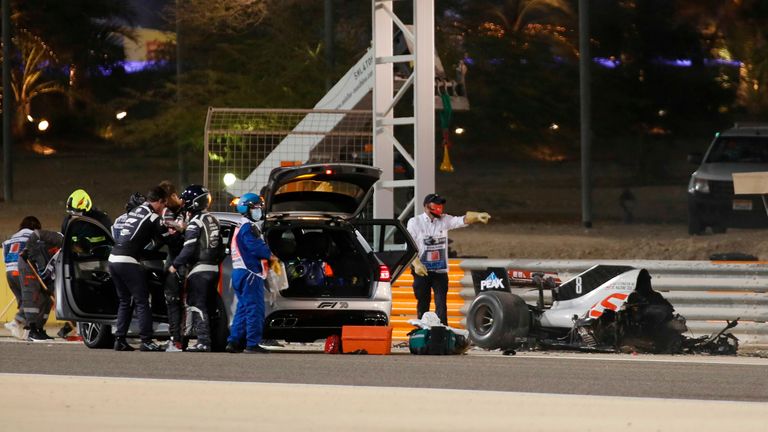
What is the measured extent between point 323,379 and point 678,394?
2723 millimetres

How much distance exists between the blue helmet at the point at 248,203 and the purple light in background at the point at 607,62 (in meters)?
34.3

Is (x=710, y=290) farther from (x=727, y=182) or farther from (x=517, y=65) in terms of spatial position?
(x=517, y=65)

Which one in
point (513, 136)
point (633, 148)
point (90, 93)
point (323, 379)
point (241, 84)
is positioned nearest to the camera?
point (323, 379)

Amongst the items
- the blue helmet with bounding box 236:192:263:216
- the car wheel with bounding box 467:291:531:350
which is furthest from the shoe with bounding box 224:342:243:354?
the car wheel with bounding box 467:291:531:350

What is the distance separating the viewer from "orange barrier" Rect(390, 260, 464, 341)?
1694 centimetres

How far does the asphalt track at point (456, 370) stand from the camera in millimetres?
11766

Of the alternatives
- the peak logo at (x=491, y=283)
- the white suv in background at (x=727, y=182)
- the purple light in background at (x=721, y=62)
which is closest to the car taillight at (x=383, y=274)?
the peak logo at (x=491, y=283)

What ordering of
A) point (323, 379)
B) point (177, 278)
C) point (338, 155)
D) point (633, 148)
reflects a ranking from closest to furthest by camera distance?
point (323, 379), point (177, 278), point (338, 155), point (633, 148)

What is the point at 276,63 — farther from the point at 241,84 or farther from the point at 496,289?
the point at 496,289

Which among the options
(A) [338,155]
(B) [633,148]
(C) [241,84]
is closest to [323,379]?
(A) [338,155]

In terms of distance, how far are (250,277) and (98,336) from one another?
2360 mm

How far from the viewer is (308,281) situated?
1544 centimetres

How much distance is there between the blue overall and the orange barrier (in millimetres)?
2551

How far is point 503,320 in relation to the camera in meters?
15.2
